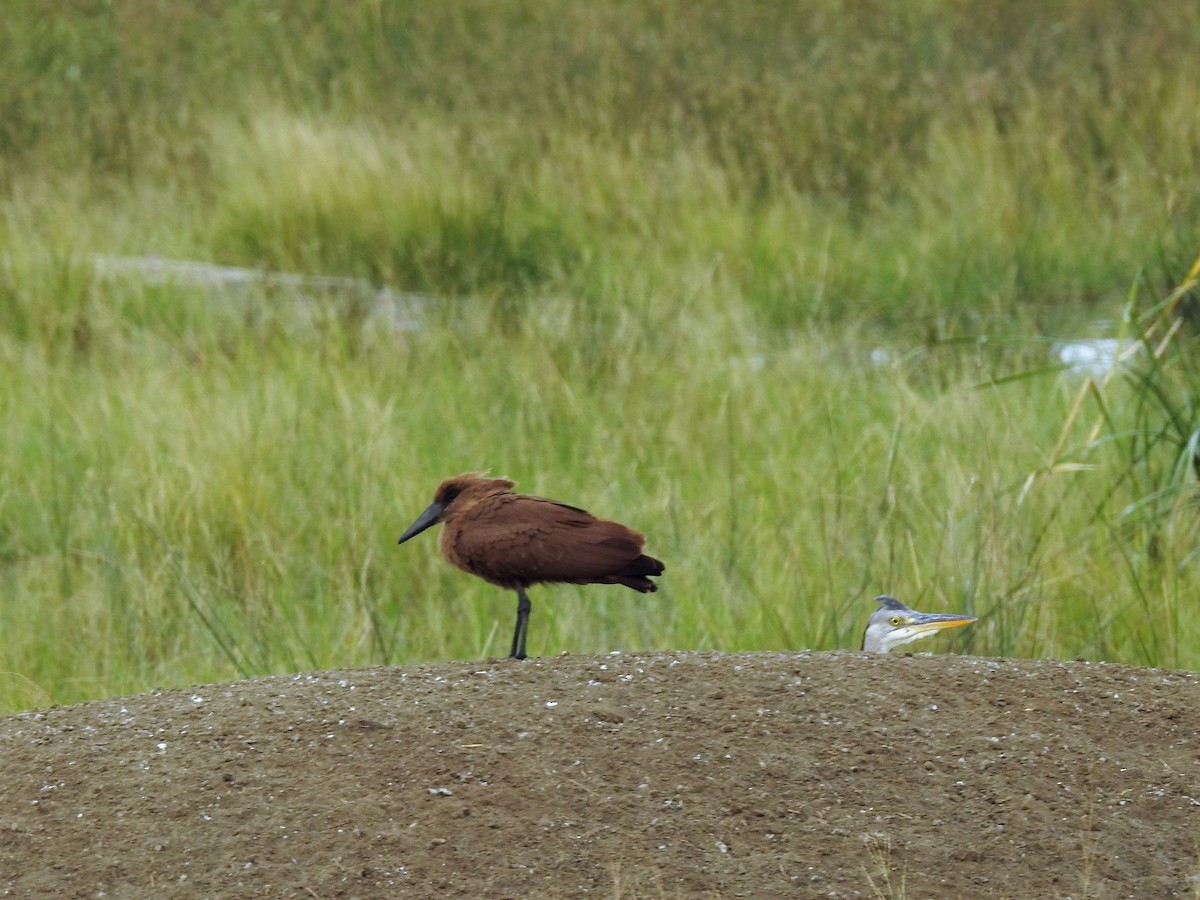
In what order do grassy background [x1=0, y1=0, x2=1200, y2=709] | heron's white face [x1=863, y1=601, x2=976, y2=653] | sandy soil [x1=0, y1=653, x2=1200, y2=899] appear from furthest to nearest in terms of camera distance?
1. grassy background [x1=0, y1=0, x2=1200, y2=709]
2. heron's white face [x1=863, y1=601, x2=976, y2=653]
3. sandy soil [x1=0, y1=653, x2=1200, y2=899]

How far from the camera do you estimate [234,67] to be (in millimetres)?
11227

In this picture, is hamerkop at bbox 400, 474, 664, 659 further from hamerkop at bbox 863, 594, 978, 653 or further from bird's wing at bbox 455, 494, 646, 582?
hamerkop at bbox 863, 594, 978, 653

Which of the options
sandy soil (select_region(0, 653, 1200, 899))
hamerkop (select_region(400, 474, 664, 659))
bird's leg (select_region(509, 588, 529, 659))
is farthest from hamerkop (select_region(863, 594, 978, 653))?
bird's leg (select_region(509, 588, 529, 659))

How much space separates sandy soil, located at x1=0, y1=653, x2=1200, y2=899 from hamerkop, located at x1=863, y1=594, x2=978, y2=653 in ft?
0.48

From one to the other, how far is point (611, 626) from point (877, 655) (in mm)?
1208

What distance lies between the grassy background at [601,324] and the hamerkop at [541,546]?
913 mm

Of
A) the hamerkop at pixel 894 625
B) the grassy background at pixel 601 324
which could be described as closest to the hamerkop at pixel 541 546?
the hamerkop at pixel 894 625

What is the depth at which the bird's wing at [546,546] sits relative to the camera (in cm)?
282

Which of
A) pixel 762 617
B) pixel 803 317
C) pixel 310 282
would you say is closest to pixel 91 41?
pixel 310 282

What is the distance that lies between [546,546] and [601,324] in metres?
3.76

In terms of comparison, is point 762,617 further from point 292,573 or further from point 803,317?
point 803,317

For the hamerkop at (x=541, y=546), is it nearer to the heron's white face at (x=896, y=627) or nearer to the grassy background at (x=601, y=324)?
the heron's white face at (x=896, y=627)

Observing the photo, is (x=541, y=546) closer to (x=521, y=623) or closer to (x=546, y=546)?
(x=546, y=546)

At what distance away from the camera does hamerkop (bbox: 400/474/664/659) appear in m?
2.82
